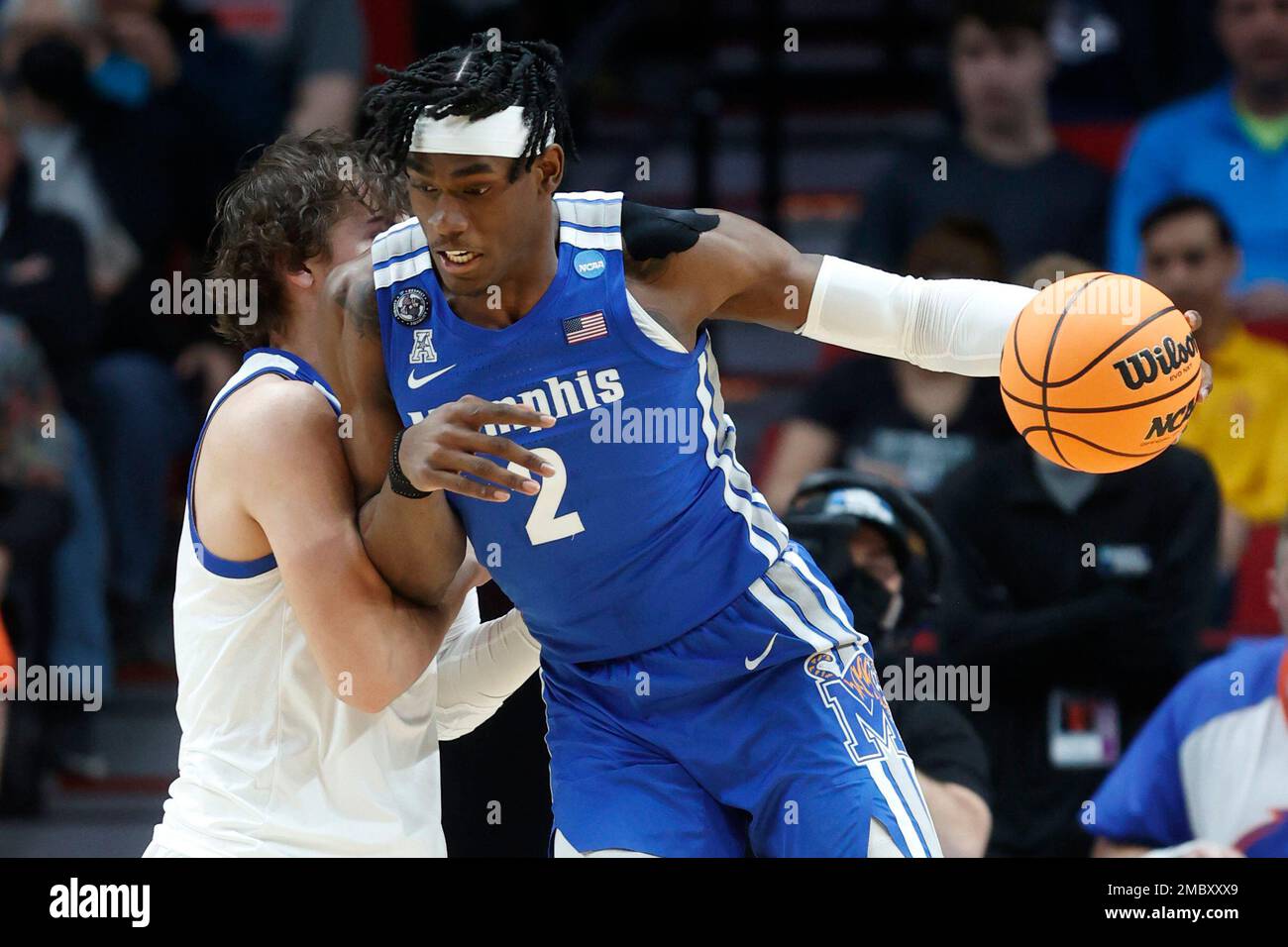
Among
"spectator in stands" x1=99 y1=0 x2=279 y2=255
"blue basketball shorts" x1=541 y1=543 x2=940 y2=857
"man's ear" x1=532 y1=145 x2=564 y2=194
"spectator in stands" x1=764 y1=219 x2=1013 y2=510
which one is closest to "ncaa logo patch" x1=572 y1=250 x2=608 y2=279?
"man's ear" x1=532 y1=145 x2=564 y2=194

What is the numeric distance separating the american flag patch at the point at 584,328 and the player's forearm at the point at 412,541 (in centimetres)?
36

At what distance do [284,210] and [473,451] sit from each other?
77cm

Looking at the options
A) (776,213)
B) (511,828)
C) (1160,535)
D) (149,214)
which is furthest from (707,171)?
(511,828)

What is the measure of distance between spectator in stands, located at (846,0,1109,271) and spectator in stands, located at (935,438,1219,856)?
54.7 inches

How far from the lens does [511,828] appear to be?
4285 millimetres

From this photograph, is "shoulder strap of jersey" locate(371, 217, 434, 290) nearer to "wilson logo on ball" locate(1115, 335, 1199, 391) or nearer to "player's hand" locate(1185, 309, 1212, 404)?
"wilson logo on ball" locate(1115, 335, 1199, 391)

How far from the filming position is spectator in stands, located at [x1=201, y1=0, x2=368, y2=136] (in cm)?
651

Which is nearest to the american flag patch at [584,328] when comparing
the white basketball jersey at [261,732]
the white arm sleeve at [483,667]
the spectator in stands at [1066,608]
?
the white basketball jersey at [261,732]

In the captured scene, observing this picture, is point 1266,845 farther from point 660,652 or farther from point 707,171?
point 707,171

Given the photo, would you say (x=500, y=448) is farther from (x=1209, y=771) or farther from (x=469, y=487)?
(x=1209, y=771)

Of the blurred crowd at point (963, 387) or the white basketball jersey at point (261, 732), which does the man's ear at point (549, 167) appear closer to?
the white basketball jersey at point (261, 732)

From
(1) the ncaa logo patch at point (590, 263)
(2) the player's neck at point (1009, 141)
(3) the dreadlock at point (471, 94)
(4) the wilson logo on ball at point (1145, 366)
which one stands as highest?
(2) the player's neck at point (1009, 141)

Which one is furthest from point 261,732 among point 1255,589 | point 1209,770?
point 1255,589

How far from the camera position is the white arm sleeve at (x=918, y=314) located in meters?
3.28
